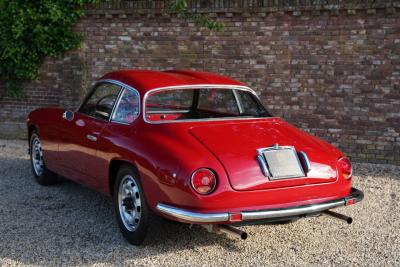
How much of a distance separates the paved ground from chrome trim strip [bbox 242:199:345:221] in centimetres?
43

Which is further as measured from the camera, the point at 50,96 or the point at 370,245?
the point at 50,96

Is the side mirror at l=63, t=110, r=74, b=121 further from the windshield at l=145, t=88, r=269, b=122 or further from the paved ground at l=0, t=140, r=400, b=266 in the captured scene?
the paved ground at l=0, t=140, r=400, b=266

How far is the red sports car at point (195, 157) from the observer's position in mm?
4195

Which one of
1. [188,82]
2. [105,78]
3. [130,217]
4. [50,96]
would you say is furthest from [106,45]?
[130,217]

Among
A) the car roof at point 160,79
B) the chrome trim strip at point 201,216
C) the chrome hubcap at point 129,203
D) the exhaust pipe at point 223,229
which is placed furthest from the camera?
the car roof at point 160,79

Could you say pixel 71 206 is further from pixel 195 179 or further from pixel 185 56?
pixel 185 56

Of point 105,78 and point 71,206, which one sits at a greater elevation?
point 105,78

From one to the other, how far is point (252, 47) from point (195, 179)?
5202mm

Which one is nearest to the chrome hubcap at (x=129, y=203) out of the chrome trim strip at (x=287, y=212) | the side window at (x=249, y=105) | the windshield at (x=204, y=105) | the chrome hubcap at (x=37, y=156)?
the windshield at (x=204, y=105)

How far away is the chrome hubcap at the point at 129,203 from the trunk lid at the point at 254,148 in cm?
74

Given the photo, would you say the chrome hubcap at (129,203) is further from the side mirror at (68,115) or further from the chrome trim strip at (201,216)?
the side mirror at (68,115)

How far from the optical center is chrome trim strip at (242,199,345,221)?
416 cm

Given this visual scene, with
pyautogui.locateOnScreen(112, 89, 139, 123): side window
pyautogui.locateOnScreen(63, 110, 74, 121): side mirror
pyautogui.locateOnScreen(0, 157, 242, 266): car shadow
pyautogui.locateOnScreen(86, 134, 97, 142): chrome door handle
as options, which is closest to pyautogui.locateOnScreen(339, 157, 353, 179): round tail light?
→ pyautogui.locateOnScreen(0, 157, 242, 266): car shadow

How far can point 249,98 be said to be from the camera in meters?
5.71
